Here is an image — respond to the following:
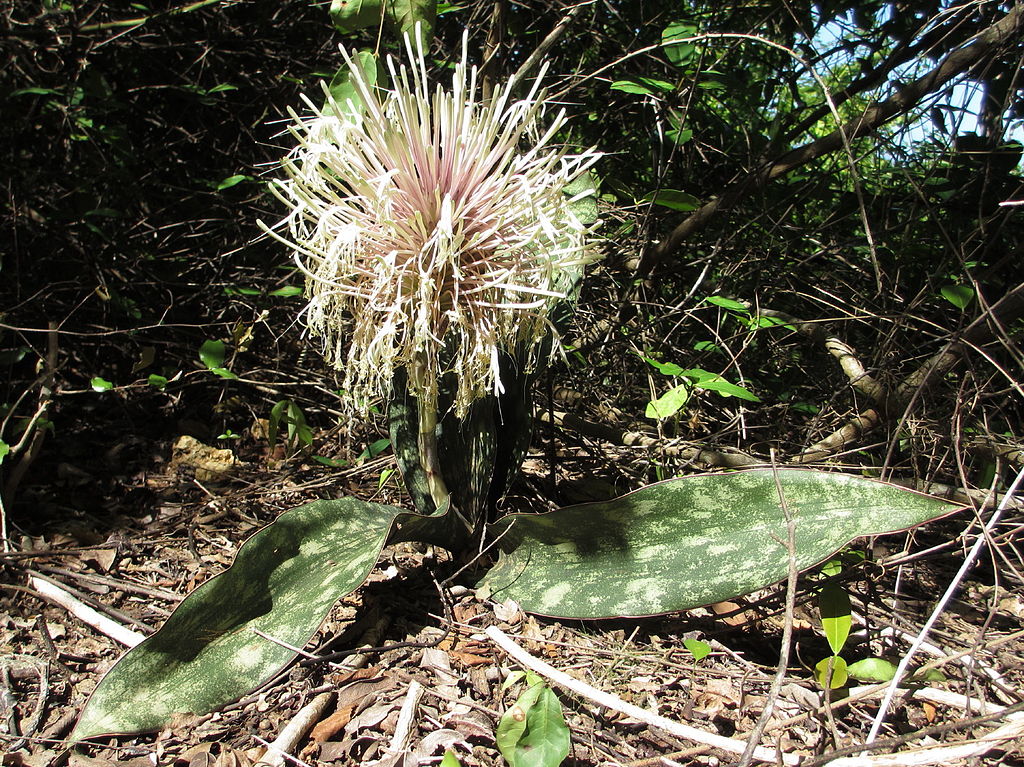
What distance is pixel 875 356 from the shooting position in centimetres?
115

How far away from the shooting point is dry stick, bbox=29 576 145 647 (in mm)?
879

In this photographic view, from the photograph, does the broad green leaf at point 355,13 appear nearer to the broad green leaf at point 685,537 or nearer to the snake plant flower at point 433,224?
the snake plant flower at point 433,224

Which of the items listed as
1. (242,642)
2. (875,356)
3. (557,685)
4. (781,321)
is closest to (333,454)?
(242,642)

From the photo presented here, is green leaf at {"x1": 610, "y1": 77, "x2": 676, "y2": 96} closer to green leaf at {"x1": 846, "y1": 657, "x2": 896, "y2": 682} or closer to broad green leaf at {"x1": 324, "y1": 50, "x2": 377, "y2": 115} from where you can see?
broad green leaf at {"x1": 324, "y1": 50, "x2": 377, "y2": 115}

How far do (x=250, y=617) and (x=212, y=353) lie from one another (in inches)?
24.1

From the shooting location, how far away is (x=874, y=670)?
0.77 metres

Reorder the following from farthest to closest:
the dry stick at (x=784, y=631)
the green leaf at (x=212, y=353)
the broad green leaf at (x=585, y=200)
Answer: the green leaf at (x=212, y=353) → the broad green leaf at (x=585, y=200) → the dry stick at (x=784, y=631)

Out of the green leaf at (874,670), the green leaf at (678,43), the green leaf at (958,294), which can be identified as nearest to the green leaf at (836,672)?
the green leaf at (874,670)

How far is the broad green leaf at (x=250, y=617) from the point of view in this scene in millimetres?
717

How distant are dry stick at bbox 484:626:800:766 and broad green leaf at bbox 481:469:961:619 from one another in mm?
62

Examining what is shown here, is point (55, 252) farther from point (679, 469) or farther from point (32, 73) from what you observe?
point (679, 469)

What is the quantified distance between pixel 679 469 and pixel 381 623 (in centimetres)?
55

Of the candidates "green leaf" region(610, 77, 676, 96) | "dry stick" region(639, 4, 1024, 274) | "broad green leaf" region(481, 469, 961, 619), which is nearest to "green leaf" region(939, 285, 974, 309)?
"dry stick" region(639, 4, 1024, 274)

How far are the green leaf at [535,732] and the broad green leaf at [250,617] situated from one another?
229 mm
